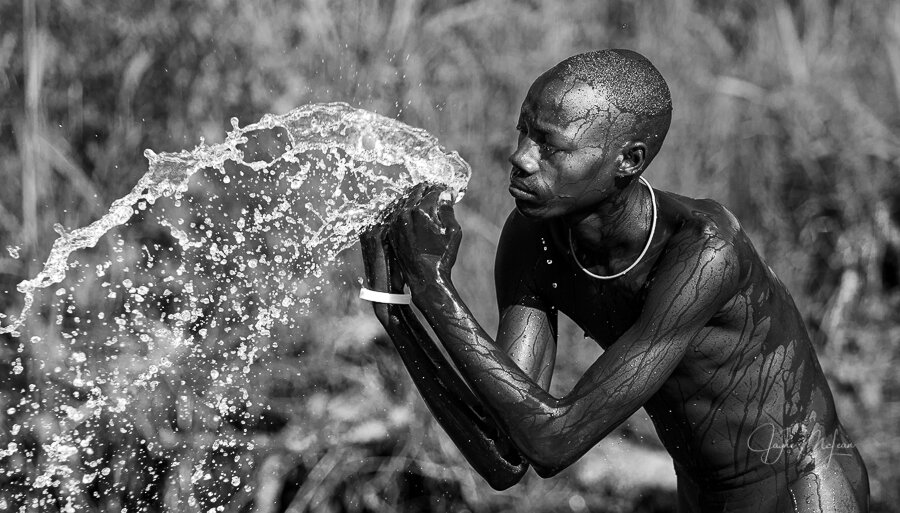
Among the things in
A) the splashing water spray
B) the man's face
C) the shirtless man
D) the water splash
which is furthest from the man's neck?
the splashing water spray

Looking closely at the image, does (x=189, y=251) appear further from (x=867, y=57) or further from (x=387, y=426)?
(x=867, y=57)

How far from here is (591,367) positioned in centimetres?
228

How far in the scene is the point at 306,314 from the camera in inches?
173

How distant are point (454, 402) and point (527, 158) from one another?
0.55m

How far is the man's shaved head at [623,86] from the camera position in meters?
2.27

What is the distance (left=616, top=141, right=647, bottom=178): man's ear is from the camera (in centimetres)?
233

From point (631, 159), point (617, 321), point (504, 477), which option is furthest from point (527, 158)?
point (504, 477)

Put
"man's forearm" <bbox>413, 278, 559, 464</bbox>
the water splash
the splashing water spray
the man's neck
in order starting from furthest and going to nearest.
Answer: the splashing water spray
the water splash
the man's neck
"man's forearm" <bbox>413, 278, 559, 464</bbox>

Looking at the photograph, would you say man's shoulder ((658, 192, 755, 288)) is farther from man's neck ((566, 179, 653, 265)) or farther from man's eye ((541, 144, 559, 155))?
man's eye ((541, 144, 559, 155))

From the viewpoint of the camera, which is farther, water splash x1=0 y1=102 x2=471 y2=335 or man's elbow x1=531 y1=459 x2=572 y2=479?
water splash x1=0 y1=102 x2=471 y2=335

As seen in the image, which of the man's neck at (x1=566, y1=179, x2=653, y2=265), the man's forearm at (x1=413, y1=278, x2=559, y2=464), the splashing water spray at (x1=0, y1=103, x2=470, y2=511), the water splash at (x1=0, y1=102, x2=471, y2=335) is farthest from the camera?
the splashing water spray at (x1=0, y1=103, x2=470, y2=511)

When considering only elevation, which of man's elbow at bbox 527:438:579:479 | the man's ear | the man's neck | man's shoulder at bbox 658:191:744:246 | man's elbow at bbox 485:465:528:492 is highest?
the man's ear

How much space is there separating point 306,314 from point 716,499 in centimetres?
206

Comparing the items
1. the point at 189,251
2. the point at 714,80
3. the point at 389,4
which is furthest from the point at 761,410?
the point at 714,80
